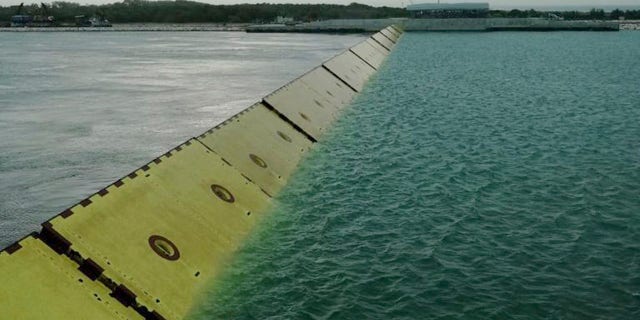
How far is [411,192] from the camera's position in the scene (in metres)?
19.4

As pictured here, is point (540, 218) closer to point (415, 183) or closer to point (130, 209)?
point (415, 183)

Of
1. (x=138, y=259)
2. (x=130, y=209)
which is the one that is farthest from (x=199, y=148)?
(x=138, y=259)

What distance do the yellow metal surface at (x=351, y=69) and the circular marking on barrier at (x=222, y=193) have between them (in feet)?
95.0

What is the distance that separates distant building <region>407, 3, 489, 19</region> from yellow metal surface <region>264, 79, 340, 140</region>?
130 metres

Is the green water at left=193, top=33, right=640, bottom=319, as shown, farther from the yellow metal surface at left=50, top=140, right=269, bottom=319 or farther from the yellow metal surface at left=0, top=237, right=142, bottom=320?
the yellow metal surface at left=0, top=237, right=142, bottom=320

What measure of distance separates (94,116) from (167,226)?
2266 cm

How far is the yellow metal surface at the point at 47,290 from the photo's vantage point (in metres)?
9.12

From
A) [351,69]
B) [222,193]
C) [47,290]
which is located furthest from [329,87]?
[47,290]

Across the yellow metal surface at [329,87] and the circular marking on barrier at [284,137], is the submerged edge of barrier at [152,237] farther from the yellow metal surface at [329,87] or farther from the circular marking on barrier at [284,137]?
the yellow metal surface at [329,87]

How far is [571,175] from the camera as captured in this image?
2114 cm

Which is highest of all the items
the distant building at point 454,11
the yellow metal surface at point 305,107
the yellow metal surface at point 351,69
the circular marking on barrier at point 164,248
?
the distant building at point 454,11

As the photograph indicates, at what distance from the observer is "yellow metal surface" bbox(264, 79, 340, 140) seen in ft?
92.6

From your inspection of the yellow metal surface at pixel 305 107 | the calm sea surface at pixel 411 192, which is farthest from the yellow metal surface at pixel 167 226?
the yellow metal surface at pixel 305 107

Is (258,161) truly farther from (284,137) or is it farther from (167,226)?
(167,226)
